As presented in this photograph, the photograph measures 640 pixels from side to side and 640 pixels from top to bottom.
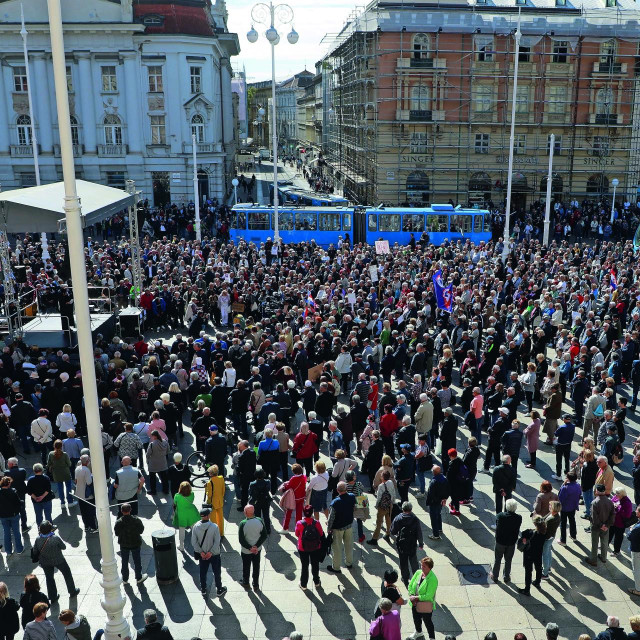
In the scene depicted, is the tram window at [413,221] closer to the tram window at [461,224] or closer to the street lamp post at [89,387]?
the tram window at [461,224]

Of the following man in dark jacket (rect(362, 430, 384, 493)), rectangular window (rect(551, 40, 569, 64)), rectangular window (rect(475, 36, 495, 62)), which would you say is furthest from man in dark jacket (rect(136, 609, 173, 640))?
rectangular window (rect(551, 40, 569, 64))

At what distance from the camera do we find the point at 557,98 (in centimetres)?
4806

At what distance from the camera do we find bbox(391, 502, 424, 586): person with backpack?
10.1 m

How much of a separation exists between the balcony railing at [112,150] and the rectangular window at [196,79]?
6774mm

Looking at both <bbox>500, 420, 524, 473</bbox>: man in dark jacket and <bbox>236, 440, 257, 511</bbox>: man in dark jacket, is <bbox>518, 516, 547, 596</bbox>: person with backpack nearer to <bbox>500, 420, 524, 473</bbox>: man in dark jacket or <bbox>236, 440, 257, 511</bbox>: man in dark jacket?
<bbox>500, 420, 524, 473</bbox>: man in dark jacket

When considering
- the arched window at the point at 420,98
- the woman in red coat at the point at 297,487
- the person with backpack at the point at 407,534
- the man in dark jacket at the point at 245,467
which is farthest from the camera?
the arched window at the point at 420,98

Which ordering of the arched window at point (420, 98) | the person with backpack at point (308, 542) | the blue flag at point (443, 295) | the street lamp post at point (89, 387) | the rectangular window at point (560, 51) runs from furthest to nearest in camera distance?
1. the arched window at point (420, 98)
2. the rectangular window at point (560, 51)
3. the blue flag at point (443, 295)
4. the person with backpack at point (308, 542)
5. the street lamp post at point (89, 387)

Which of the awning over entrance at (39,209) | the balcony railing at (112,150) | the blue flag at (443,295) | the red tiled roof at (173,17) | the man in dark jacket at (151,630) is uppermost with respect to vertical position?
the red tiled roof at (173,17)

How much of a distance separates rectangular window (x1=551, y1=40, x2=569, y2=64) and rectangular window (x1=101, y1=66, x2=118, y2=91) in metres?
30.5

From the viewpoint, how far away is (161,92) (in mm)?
53875

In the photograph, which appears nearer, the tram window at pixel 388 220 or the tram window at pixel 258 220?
the tram window at pixel 388 220

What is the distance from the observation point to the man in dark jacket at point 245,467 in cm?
1210

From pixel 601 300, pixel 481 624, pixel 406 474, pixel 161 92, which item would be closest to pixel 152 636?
pixel 481 624

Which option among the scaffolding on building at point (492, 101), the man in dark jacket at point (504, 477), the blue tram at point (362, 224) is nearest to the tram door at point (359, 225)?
the blue tram at point (362, 224)
